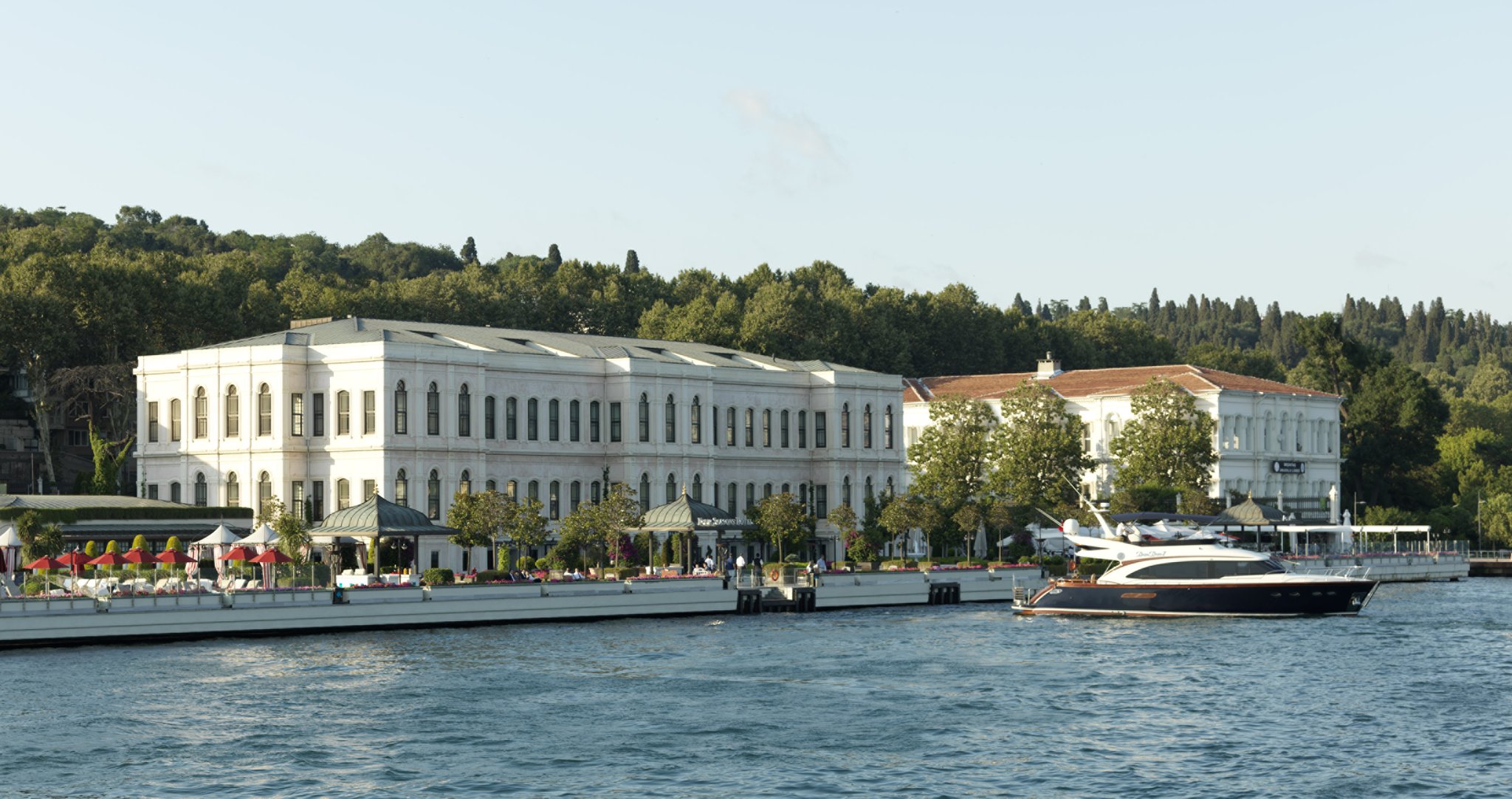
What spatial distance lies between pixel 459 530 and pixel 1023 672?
3853 centimetres

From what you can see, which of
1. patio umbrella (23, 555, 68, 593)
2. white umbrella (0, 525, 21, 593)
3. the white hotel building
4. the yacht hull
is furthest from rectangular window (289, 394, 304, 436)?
the yacht hull

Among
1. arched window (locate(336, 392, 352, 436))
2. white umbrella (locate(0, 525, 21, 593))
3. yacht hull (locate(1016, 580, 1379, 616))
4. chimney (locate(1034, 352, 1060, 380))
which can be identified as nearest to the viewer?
white umbrella (locate(0, 525, 21, 593))

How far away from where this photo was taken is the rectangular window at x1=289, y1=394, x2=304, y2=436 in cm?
10881

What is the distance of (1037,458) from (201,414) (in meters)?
55.0

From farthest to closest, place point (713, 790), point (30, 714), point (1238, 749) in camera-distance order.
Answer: point (30, 714) → point (1238, 749) → point (713, 790)

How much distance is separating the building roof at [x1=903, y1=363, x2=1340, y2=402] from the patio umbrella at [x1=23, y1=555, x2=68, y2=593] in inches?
3136

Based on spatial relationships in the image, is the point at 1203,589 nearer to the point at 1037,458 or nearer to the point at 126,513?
the point at 1037,458

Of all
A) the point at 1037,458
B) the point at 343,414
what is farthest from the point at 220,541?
the point at 1037,458

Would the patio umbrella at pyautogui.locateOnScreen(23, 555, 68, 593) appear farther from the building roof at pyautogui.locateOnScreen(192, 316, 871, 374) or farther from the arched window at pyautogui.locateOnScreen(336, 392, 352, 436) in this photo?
the building roof at pyautogui.locateOnScreen(192, 316, 871, 374)

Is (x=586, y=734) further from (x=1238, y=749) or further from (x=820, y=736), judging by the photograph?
(x=1238, y=749)

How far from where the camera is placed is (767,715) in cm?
5644

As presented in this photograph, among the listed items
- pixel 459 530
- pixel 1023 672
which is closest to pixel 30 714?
pixel 1023 672

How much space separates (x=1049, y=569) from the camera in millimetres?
116125

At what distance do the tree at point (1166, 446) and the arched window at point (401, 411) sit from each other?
5617 cm
